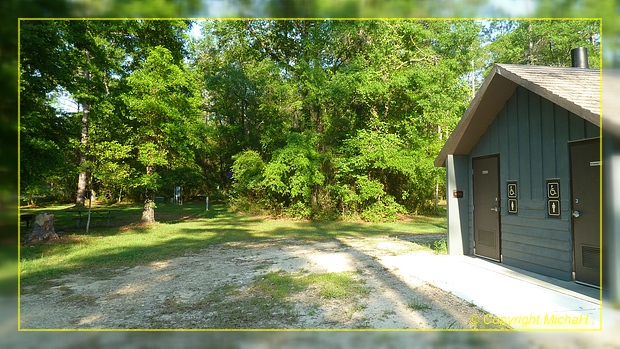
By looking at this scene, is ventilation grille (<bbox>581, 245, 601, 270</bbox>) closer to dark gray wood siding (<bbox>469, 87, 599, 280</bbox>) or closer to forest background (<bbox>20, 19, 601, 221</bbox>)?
dark gray wood siding (<bbox>469, 87, 599, 280</bbox>)

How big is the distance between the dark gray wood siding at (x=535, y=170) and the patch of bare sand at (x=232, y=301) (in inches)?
70.9

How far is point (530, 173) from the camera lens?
552 cm

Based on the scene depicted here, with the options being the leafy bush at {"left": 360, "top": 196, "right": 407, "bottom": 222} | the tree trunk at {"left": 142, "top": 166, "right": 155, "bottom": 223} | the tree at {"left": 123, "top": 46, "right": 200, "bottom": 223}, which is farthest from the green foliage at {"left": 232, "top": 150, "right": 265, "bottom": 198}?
the leafy bush at {"left": 360, "top": 196, "right": 407, "bottom": 222}

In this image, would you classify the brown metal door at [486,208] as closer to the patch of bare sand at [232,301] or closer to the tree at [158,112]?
the patch of bare sand at [232,301]

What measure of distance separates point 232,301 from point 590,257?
4454 mm

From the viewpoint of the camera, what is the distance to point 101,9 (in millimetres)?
2152

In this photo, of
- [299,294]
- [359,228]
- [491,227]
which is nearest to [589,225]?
[491,227]

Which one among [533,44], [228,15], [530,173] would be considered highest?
[533,44]

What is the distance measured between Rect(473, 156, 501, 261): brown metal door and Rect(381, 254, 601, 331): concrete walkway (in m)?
0.28

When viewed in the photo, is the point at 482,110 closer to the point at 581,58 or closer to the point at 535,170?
the point at 535,170

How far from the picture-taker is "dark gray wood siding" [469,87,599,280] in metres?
4.88

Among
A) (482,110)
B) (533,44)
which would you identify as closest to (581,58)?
(482,110)

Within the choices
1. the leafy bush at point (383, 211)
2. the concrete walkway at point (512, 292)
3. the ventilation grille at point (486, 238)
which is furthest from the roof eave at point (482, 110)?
the leafy bush at point (383, 211)

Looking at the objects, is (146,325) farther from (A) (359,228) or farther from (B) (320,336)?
(A) (359,228)
